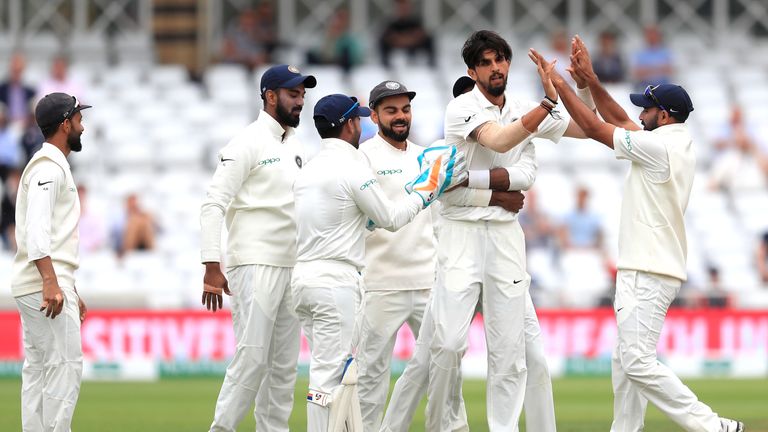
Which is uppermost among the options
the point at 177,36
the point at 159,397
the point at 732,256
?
the point at 177,36

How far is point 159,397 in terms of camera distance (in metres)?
13.6

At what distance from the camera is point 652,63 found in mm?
18406

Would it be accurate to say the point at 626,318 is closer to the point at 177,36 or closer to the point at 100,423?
the point at 100,423

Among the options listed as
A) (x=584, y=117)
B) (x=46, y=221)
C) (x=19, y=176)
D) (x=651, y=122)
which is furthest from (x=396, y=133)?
(x=19, y=176)

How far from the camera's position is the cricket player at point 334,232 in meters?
8.10

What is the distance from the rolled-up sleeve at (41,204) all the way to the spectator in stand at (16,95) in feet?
32.9

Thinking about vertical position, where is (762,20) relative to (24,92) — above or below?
above

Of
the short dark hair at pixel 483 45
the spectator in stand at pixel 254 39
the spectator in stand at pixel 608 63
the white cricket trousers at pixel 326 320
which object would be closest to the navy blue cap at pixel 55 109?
the white cricket trousers at pixel 326 320

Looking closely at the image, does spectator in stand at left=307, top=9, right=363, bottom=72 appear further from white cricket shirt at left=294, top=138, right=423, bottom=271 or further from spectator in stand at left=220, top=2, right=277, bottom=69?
white cricket shirt at left=294, top=138, right=423, bottom=271

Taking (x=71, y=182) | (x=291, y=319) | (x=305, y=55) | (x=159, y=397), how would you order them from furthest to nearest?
(x=305, y=55) < (x=159, y=397) < (x=291, y=319) < (x=71, y=182)

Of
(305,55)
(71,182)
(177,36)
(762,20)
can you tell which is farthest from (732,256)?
(71,182)

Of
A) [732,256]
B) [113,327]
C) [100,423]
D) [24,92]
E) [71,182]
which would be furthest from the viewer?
[24,92]

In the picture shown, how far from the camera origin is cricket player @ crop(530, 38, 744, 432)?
27.4 feet

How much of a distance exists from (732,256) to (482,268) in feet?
29.8
